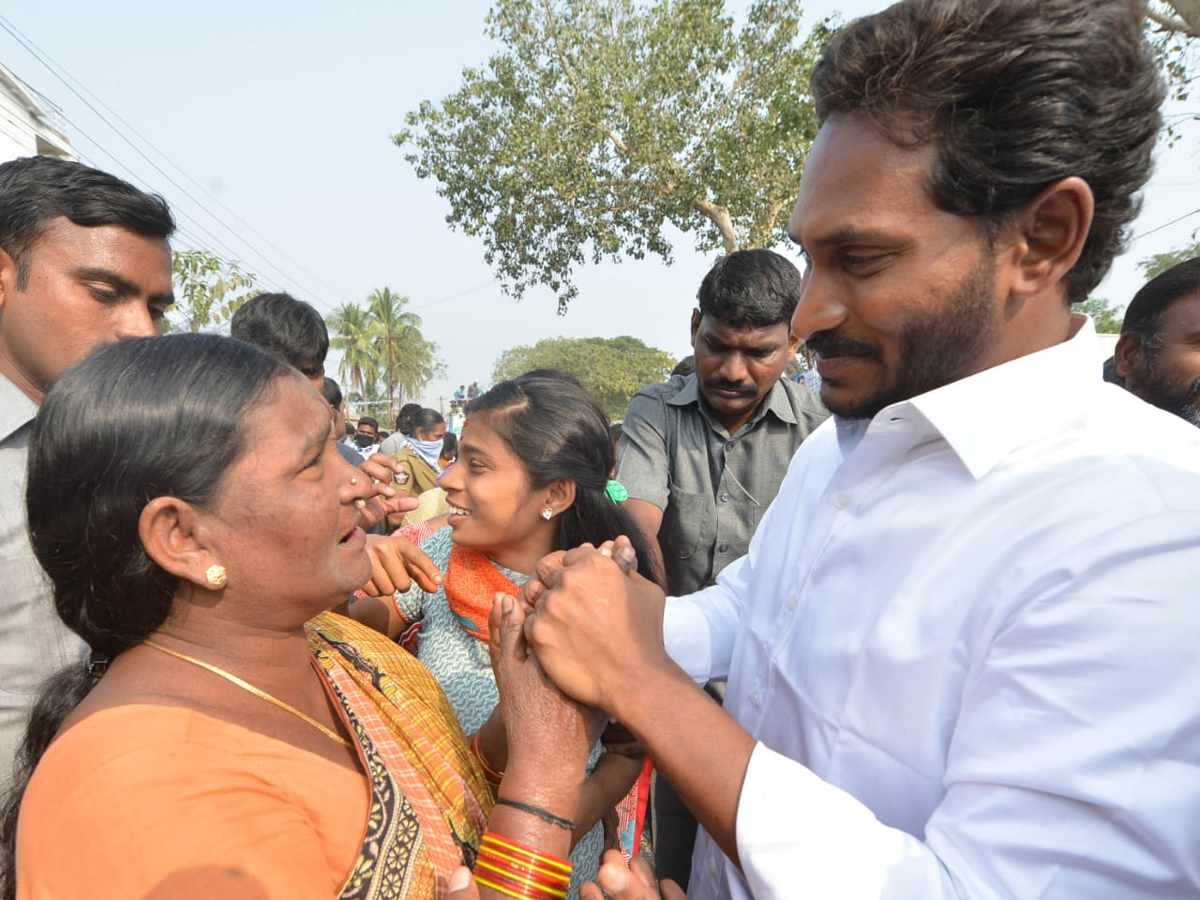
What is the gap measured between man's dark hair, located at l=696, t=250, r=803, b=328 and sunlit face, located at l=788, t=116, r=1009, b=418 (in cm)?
179

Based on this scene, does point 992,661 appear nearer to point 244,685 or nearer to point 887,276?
point 887,276

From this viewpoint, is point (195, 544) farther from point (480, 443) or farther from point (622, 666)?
point (480, 443)

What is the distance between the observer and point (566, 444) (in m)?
2.71

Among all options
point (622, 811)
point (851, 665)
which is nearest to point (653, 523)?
point (622, 811)

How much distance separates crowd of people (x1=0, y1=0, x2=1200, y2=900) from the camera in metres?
1.06

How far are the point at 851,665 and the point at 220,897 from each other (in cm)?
106

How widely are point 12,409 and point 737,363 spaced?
99.8 inches

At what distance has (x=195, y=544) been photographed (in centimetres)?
148

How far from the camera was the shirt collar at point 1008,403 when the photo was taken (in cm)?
132

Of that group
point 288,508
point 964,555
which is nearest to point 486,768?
point 288,508

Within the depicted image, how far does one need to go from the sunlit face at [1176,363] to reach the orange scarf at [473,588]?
2.80m

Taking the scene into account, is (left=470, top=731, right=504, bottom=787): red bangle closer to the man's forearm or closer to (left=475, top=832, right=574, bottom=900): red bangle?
(left=475, top=832, right=574, bottom=900): red bangle

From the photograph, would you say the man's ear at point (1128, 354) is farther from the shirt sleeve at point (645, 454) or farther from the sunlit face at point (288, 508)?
the sunlit face at point (288, 508)

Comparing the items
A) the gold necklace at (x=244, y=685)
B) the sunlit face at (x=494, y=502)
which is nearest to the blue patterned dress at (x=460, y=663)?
the sunlit face at (x=494, y=502)
